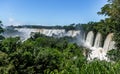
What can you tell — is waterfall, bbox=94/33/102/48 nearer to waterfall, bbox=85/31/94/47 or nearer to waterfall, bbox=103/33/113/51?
waterfall, bbox=85/31/94/47

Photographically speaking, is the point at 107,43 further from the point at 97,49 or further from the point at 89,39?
the point at 89,39

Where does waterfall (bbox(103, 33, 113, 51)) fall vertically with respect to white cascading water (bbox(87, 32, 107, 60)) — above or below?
above

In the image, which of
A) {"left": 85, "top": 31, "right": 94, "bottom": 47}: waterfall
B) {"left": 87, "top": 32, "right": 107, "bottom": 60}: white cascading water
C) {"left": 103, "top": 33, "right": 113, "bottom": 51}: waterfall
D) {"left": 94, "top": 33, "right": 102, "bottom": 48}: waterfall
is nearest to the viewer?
{"left": 103, "top": 33, "right": 113, "bottom": 51}: waterfall

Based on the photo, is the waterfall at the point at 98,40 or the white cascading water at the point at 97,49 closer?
the white cascading water at the point at 97,49

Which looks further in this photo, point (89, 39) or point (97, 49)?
point (89, 39)

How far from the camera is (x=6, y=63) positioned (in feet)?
101

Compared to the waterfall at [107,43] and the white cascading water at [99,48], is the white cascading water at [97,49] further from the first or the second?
the waterfall at [107,43]

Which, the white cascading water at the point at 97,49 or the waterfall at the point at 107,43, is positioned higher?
the waterfall at the point at 107,43

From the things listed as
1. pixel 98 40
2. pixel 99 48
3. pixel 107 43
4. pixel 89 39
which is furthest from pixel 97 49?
pixel 89 39

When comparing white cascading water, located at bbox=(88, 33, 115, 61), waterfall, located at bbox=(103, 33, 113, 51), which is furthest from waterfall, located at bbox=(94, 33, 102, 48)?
waterfall, located at bbox=(103, 33, 113, 51)


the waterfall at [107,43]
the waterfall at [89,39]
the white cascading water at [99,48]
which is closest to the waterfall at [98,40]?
the white cascading water at [99,48]

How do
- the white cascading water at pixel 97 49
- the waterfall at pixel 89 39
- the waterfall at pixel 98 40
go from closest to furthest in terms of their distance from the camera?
the white cascading water at pixel 97 49 → the waterfall at pixel 98 40 → the waterfall at pixel 89 39

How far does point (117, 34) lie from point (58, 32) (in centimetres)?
2550

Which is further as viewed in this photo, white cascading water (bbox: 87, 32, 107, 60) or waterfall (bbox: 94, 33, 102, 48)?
waterfall (bbox: 94, 33, 102, 48)
